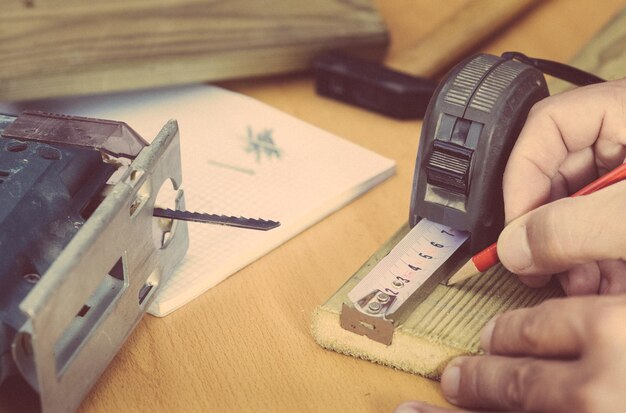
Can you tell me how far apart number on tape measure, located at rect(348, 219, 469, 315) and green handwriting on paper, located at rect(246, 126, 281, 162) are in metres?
0.26

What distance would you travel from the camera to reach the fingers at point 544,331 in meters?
0.57

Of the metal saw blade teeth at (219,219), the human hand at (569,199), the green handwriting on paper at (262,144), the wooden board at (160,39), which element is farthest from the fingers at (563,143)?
the wooden board at (160,39)

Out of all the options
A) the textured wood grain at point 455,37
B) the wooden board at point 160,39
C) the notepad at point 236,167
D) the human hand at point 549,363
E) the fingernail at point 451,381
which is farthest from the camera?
the textured wood grain at point 455,37

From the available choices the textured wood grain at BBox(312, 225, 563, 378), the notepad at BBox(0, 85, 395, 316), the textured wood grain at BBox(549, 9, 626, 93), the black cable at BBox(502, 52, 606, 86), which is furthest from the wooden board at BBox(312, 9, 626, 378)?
the textured wood grain at BBox(549, 9, 626, 93)

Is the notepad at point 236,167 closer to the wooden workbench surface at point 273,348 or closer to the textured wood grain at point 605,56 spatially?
the wooden workbench surface at point 273,348

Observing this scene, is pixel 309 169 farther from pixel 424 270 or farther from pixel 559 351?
pixel 559 351

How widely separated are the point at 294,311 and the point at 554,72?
386mm

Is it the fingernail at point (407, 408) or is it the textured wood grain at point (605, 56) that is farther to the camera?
the textured wood grain at point (605, 56)

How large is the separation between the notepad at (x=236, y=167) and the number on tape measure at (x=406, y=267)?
0.47 ft

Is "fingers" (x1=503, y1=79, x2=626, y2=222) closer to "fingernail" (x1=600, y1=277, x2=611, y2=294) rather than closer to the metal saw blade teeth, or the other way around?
"fingernail" (x1=600, y1=277, x2=611, y2=294)

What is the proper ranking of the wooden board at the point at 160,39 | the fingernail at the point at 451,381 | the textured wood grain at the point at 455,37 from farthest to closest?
1. the textured wood grain at the point at 455,37
2. the wooden board at the point at 160,39
3. the fingernail at the point at 451,381

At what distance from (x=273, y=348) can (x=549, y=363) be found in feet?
0.78

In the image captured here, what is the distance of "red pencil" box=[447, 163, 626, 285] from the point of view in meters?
0.70

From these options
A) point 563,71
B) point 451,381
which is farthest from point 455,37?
point 451,381
